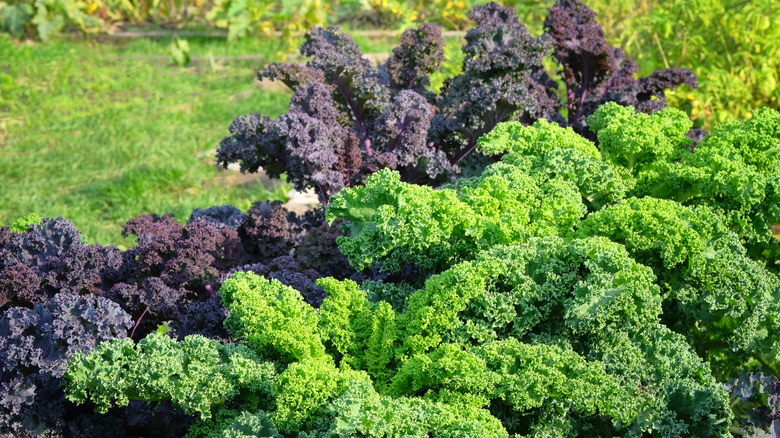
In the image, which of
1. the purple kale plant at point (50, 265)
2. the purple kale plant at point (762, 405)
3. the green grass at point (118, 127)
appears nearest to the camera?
the purple kale plant at point (762, 405)

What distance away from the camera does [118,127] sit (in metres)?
8.44

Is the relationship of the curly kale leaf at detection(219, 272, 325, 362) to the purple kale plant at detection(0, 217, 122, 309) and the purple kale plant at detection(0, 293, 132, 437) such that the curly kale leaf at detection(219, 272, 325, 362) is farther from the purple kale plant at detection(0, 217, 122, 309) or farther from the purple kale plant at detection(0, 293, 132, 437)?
the purple kale plant at detection(0, 217, 122, 309)

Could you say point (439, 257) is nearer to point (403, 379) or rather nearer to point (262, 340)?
point (403, 379)

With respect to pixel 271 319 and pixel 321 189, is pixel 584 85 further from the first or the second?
pixel 271 319

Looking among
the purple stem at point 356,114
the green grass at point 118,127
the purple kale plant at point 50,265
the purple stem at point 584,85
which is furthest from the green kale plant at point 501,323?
the green grass at point 118,127

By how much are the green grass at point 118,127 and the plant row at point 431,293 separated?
8.12 ft

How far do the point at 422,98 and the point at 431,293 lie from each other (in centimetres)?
203

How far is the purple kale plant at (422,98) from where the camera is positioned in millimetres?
4672

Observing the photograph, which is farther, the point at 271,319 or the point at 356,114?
the point at 356,114

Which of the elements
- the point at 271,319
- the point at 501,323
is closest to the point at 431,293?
the point at 501,323

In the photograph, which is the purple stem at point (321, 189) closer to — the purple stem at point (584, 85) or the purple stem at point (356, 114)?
the purple stem at point (356, 114)

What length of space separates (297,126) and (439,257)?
1.42m

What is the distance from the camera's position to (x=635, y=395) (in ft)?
10.5

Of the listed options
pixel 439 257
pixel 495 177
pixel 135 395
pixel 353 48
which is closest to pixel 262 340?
pixel 135 395
